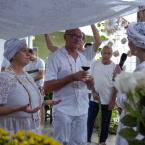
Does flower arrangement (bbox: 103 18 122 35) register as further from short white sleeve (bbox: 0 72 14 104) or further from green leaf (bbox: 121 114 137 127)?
green leaf (bbox: 121 114 137 127)

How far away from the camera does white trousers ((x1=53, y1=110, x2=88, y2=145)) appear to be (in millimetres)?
2523

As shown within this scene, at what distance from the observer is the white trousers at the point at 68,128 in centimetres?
252

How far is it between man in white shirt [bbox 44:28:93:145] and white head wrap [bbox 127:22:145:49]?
0.83m

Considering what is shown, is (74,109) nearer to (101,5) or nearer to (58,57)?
(58,57)

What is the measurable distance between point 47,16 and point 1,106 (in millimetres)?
912

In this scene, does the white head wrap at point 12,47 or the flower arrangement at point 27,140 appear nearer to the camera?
the flower arrangement at point 27,140

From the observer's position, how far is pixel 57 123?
2.54 m

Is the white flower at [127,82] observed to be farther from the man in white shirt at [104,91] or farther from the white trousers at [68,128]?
the man in white shirt at [104,91]

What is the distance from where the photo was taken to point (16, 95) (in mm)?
2064

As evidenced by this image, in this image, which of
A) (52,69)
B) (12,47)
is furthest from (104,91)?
(12,47)

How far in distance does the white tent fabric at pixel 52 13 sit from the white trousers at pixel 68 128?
99 cm

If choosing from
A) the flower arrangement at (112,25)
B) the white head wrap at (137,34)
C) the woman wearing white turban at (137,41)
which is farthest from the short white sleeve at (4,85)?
the flower arrangement at (112,25)

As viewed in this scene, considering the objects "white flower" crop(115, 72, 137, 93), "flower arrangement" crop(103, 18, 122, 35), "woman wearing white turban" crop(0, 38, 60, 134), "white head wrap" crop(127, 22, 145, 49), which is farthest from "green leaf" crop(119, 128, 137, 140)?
"flower arrangement" crop(103, 18, 122, 35)

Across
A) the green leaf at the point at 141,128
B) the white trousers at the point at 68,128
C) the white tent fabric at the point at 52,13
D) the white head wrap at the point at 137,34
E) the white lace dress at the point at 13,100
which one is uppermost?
the white tent fabric at the point at 52,13
